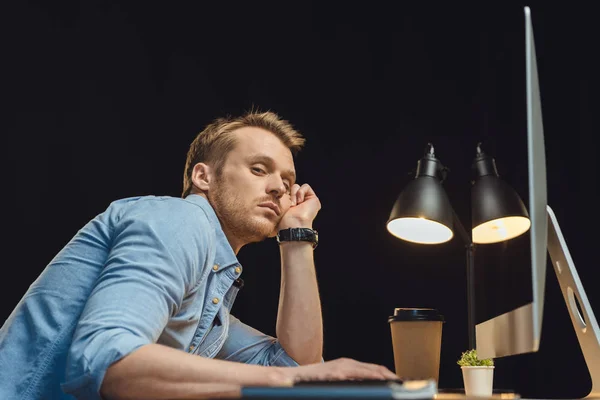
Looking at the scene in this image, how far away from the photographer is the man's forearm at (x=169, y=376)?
84cm

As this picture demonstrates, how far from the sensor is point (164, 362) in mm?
843

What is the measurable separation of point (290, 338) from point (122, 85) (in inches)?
62.6

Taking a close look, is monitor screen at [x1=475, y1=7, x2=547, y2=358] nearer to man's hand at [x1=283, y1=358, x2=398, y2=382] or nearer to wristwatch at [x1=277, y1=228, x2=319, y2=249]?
man's hand at [x1=283, y1=358, x2=398, y2=382]

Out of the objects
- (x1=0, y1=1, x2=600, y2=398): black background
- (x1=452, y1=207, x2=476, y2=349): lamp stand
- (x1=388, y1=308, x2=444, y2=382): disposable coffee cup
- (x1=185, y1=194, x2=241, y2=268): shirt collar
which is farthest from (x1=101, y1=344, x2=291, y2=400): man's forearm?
(x1=0, y1=1, x2=600, y2=398): black background

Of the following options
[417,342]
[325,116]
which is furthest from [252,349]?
[325,116]

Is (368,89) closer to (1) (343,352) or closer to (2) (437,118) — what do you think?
(2) (437,118)

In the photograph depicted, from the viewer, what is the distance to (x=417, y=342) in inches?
54.9

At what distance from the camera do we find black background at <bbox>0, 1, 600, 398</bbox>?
8.15ft

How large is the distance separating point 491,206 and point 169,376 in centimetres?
92

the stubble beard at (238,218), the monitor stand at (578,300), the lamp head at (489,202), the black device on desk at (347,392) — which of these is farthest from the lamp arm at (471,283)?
the black device on desk at (347,392)

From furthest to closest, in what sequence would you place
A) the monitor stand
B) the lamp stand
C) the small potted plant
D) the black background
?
the black background, the lamp stand, the small potted plant, the monitor stand

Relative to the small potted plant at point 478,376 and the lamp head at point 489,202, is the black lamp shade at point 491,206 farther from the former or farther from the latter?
the small potted plant at point 478,376

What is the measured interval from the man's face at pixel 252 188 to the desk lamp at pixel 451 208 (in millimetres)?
306

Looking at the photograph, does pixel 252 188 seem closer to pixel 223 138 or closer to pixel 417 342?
pixel 223 138
